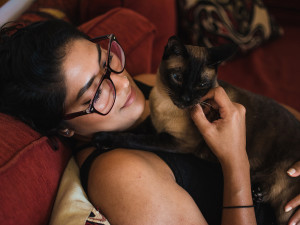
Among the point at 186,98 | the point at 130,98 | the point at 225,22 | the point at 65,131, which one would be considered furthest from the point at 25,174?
the point at 225,22

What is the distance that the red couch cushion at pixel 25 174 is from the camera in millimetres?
727

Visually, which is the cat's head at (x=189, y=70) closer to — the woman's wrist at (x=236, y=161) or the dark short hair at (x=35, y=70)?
the woman's wrist at (x=236, y=161)

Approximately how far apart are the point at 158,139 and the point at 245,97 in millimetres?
464

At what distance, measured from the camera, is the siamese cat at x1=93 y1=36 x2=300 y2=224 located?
1.05 m

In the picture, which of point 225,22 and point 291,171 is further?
point 225,22

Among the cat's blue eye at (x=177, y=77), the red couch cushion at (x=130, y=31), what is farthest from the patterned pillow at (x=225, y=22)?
the cat's blue eye at (x=177, y=77)

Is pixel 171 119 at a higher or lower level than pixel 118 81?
lower

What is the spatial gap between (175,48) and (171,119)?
12.8 inches

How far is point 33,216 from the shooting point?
791 millimetres

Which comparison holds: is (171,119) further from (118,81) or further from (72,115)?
(72,115)

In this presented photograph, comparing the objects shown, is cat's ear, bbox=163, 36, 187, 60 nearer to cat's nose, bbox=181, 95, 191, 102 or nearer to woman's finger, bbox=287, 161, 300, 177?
cat's nose, bbox=181, 95, 191, 102

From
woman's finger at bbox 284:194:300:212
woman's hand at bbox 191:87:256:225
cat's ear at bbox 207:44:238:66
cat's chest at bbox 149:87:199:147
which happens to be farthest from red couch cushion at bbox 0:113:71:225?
woman's finger at bbox 284:194:300:212

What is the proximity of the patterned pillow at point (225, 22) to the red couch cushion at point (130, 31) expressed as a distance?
0.46m

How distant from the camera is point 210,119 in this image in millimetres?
1106
